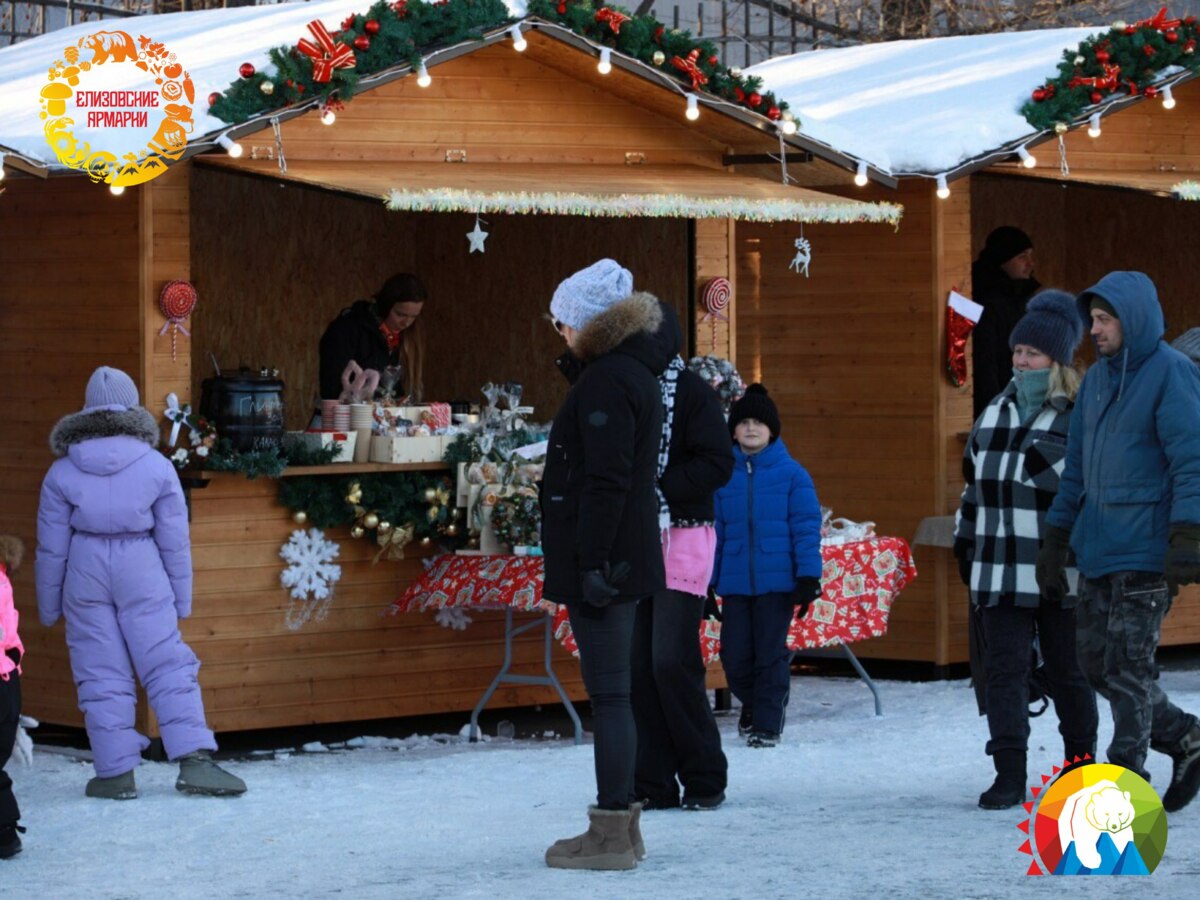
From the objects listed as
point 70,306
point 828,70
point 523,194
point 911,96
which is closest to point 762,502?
point 523,194

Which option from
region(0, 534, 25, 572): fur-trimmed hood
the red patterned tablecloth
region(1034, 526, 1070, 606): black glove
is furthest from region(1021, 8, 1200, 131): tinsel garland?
region(0, 534, 25, 572): fur-trimmed hood

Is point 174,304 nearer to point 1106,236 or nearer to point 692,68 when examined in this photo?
point 692,68

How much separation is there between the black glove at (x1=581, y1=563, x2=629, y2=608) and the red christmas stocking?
5.28 m

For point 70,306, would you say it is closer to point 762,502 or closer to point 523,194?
point 523,194

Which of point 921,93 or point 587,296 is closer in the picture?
point 587,296

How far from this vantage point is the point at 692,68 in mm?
10289

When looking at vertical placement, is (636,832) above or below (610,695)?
below

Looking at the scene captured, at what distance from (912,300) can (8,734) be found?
607 centimetres

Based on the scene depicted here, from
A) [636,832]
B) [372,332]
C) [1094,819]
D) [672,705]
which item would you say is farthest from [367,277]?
[1094,819]

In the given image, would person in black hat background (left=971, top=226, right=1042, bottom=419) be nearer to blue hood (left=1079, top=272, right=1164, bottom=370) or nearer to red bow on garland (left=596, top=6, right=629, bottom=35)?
red bow on garland (left=596, top=6, right=629, bottom=35)

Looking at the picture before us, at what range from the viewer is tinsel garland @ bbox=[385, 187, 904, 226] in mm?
8914

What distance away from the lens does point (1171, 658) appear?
1252 centimetres

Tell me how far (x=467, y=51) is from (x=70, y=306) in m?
2.03

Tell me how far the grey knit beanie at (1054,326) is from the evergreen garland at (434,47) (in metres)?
3.08
